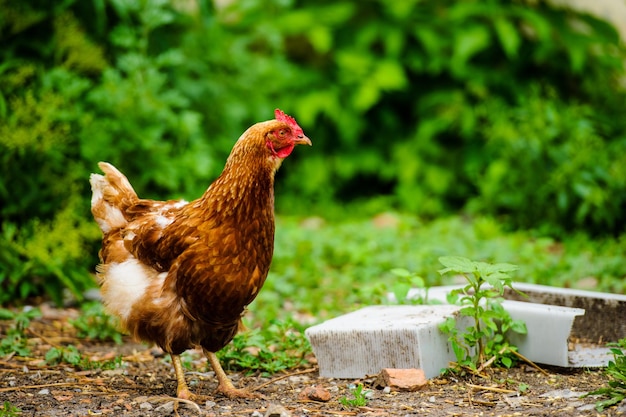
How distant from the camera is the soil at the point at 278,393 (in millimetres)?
3002

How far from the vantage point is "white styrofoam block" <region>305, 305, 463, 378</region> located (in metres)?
3.32

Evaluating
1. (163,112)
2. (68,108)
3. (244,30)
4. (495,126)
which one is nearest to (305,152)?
(244,30)

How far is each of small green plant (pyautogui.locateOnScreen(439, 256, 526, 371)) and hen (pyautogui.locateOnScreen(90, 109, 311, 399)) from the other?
83 cm

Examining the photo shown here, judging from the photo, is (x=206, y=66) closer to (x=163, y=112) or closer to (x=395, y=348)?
(x=163, y=112)

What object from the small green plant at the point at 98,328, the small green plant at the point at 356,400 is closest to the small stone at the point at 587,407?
the small green plant at the point at 356,400

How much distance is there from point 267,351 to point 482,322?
107 cm

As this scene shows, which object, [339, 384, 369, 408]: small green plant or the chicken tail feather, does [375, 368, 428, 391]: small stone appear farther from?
the chicken tail feather

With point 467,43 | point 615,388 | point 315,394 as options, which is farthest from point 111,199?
point 467,43

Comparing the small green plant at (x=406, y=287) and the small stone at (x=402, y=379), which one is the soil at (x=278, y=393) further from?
the small green plant at (x=406, y=287)

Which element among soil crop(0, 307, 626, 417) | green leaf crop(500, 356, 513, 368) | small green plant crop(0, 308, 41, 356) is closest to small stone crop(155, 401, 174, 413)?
soil crop(0, 307, 626, 417)

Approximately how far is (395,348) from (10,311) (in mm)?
2450

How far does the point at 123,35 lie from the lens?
5.64 metres

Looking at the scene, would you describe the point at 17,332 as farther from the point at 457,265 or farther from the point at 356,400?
the point at 457,265

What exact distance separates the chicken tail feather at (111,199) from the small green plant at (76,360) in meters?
0.65
